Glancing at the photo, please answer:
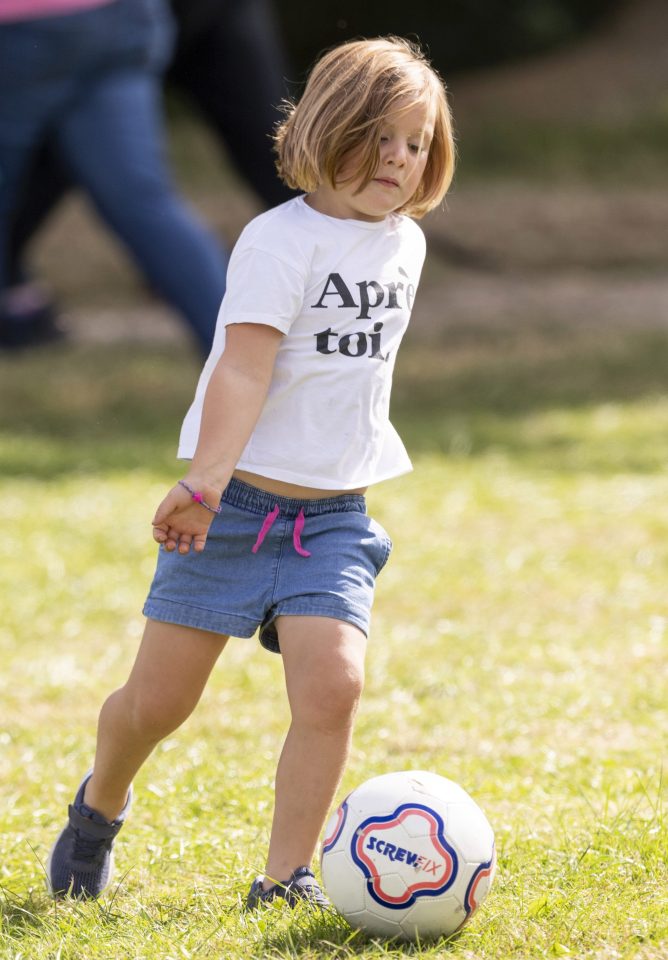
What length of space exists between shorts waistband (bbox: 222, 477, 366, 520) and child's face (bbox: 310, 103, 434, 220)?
528 millimetres

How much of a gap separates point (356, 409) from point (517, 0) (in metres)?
14.9

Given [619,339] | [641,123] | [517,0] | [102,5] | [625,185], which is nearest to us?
[102,5]

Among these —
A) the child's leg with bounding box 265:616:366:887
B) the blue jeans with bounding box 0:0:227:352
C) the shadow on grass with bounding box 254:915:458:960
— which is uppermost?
the blue jeans with bounding box 0:0:227:352

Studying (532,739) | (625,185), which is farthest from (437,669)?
(625,185)

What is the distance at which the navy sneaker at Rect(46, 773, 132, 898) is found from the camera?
2.83 metres

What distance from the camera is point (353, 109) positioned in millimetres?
2668

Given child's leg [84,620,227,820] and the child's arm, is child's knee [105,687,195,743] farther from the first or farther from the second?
the child's arm

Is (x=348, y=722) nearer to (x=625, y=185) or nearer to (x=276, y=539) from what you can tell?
(x=276, y=539)

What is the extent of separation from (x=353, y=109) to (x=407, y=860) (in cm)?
131

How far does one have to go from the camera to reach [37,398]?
7914 millimetres

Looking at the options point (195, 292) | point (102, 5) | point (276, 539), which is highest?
point (102, 5)

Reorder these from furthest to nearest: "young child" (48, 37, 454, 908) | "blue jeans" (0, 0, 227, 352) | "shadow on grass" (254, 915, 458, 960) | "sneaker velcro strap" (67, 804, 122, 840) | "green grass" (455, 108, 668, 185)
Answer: "green grass" (455, 108, 668, 185) → "blue jeans" (0, 0, 227, 352) → "sneaker velcro strap" (67, 804, 122, 840) → "young child" (48, 37, 454, 908) → "shadow on grass" (254, 915, 458, 960)

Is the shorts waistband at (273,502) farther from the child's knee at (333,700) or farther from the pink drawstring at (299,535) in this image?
the child's knee at (333,700)

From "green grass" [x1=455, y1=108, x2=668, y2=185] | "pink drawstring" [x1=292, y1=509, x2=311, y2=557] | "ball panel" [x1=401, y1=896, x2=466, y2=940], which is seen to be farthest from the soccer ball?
"green grass" [x1=455, y1=108, x2=668, y2=185]
